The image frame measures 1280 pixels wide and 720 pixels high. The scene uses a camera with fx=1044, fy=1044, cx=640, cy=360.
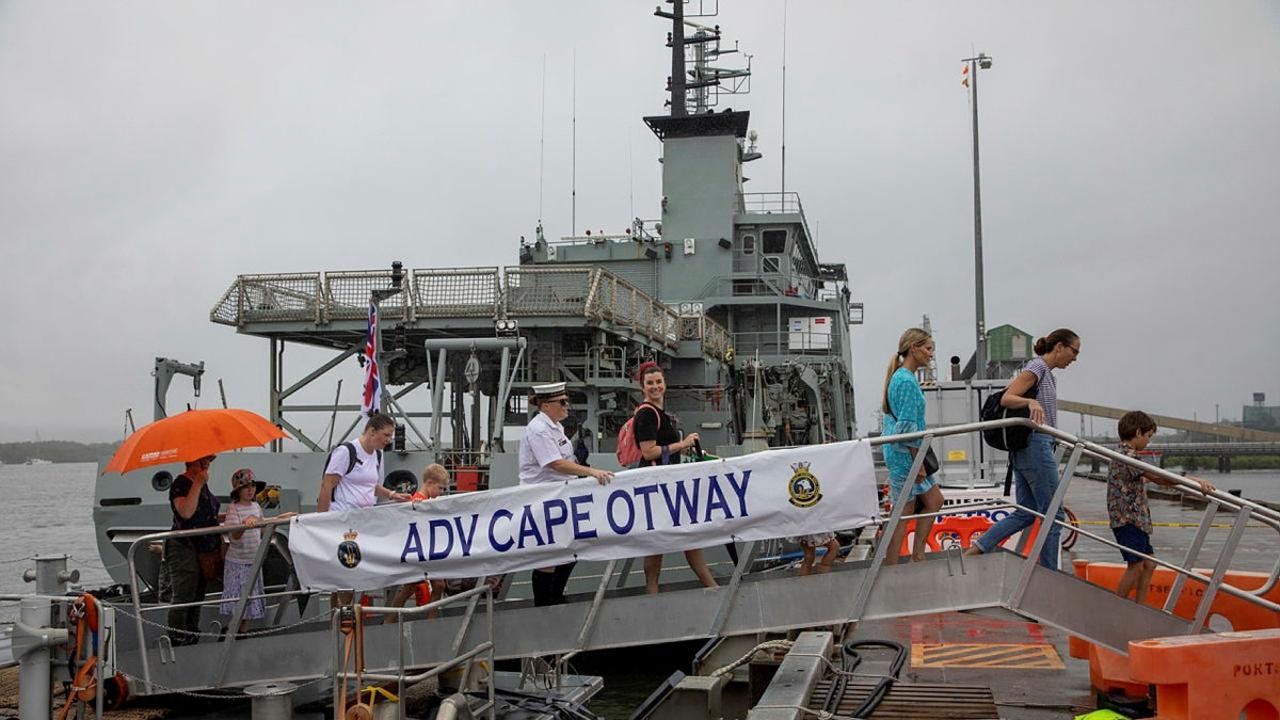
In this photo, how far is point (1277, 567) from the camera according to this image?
600 cm

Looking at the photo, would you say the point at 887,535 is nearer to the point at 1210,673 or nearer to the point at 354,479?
the point at 1210,673

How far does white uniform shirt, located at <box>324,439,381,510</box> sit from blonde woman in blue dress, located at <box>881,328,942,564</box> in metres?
3.51

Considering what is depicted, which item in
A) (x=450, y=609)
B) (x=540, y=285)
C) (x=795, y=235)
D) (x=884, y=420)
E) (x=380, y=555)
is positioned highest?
(x=795, y=235)

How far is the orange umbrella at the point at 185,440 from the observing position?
297 inches

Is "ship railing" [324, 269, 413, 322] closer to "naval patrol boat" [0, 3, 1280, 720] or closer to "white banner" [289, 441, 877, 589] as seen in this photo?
"naval patrol boat" [0, 3, 1280, 720]

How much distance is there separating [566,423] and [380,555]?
459 inches

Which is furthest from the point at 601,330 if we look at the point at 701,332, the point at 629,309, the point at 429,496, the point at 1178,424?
the point at 1178,424

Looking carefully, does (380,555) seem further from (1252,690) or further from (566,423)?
(566,423)

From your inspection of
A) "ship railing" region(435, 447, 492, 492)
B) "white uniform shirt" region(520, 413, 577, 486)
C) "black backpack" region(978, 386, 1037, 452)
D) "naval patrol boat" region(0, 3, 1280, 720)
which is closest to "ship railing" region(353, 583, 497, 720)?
"naval patrol boat" region(0, 3, 1280, 720)

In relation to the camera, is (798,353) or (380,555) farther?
(798,353)

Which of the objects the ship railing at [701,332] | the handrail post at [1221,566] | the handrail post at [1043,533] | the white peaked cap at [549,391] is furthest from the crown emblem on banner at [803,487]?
the ship railing at [701,332]

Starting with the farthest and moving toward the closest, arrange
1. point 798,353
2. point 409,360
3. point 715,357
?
point 798,353
point 715,357
point 409,360

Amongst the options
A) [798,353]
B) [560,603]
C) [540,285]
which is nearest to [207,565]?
[560,603]

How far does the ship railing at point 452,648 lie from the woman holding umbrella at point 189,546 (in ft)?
5.35
